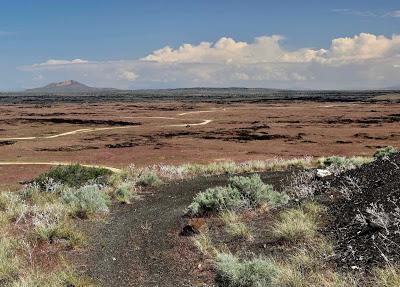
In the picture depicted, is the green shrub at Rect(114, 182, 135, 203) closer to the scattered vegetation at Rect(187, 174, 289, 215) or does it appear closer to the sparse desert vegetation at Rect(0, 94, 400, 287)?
the sparse desert vegetation at Rect(0, 94, 400, 287)

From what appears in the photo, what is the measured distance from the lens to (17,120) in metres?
89.3

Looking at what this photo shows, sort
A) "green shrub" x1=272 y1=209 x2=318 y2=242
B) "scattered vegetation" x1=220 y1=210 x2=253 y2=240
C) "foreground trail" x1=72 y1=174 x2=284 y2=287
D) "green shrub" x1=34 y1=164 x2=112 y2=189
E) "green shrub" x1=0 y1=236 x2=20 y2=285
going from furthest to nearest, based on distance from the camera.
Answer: "green shrub" x1=34 y1=164 x2=112 y2=189 → "scattered vegetation" x1=220 y1=210 x2=253 y2=240 → "green shrub" x1=272 y1=209 x2=318 y2=242 → "green shrub" x1=0 y1=236 x2=20 y2=285 → "foreground trail" x1=72 y1=174 x2=284 y2=287

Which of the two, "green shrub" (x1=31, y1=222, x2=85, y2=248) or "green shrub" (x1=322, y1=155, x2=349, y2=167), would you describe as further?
"green shrub" (x1=322, y1=155, x2=349, y2=167)

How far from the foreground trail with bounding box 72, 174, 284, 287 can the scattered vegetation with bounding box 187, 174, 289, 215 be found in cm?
68

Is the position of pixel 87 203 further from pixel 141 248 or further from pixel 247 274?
pixel 247 274

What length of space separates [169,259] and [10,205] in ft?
24.6

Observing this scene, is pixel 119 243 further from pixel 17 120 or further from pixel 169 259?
pixel 17 120

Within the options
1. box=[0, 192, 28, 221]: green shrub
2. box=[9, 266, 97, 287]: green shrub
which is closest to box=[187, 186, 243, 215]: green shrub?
box=[0, 192, 28, 221]: green shrub

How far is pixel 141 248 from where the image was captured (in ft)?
35.5

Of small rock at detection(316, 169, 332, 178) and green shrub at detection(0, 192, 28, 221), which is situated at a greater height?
small rock at detection(316, 169, 332, 178)

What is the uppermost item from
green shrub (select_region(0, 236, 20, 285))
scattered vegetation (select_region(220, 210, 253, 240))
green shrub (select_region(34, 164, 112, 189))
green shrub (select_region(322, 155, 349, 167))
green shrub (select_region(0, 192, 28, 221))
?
scattered vegetation (select_region(220, 210, 253, 240))

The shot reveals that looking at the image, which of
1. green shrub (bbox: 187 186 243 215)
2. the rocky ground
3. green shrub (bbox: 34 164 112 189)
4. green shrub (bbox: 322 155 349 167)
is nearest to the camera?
the rocky ground

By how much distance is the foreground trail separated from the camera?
29.9 feet

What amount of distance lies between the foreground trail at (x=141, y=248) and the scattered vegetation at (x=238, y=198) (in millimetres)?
684
